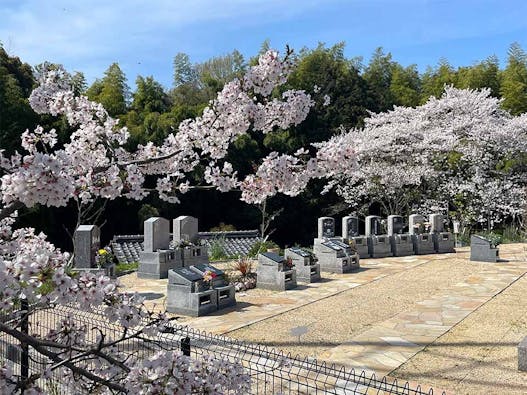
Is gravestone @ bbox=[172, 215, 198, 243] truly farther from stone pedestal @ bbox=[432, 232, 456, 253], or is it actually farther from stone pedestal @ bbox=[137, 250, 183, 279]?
stone pedestal @ bbox=[432, 232, 456, 253]

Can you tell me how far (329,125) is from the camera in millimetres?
28359

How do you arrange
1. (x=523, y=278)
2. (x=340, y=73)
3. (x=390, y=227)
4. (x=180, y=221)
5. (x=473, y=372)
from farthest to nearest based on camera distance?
(x=340, y=73) → (x=390, y=227) → (x=180, y=221) → (x=523, y=278) → (x=473, y=372)

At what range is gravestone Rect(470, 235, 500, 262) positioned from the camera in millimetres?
14906

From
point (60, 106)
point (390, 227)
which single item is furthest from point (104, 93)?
point (60, 106)

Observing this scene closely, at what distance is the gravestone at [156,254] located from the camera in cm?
1277

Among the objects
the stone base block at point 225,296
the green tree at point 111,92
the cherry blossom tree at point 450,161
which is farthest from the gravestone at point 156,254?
the green tree at point 111,92

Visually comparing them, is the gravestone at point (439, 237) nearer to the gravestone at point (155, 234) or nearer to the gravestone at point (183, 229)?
the gravestone at point (183, 229)

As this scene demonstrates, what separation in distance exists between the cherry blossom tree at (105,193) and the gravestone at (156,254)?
618 cm

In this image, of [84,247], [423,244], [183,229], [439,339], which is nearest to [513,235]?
[423,244]

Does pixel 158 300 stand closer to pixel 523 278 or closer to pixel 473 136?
pixel 523 278

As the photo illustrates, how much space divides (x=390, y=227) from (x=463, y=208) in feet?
23.4

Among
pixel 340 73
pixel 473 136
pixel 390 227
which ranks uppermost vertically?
pixel 340 73

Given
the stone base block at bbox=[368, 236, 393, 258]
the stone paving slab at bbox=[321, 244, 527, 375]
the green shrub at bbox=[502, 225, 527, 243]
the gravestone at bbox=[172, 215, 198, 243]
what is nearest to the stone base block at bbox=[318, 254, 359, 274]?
the stone base block at bbox=[368, 236, 393, 258]

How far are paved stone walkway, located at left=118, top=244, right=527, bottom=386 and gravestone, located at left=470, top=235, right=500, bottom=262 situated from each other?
0.39 metres
